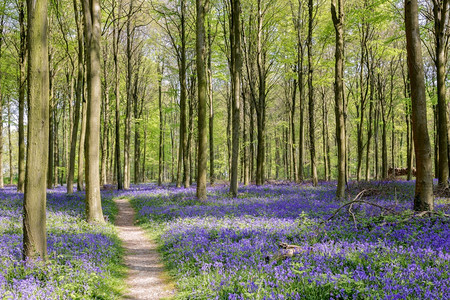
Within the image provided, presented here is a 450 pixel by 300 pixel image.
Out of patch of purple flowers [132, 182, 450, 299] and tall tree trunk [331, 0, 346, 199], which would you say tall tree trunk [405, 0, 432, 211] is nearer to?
patch of purple flowers [132, 182, 450, 299]

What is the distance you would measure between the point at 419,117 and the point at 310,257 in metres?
5.61

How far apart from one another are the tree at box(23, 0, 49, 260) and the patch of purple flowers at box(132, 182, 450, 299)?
9.24 ft

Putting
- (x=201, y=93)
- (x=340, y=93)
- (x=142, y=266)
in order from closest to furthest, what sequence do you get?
(x=142, y=266) < (x=340, y=93) < (x=201, y=93)

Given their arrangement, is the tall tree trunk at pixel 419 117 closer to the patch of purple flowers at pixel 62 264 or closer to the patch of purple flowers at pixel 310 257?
the patch of purple flowers at pixel 310 257

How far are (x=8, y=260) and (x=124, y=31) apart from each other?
86.3ft

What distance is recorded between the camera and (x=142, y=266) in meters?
8.00

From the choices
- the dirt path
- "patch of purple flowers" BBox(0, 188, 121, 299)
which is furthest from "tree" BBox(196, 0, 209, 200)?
"patch of purple flowers" BBox(0, 188, 121, 299)

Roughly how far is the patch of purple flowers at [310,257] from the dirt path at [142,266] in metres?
0.36

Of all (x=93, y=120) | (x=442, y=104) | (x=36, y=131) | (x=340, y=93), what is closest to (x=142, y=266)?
(x=36, y=131)

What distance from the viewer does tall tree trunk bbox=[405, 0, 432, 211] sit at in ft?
27.4

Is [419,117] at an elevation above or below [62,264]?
above

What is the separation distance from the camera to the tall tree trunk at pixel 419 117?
27.4 feet

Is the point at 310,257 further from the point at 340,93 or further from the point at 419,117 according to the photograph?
the point at 340,93

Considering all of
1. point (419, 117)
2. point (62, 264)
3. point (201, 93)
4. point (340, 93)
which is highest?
point (201, 93)
